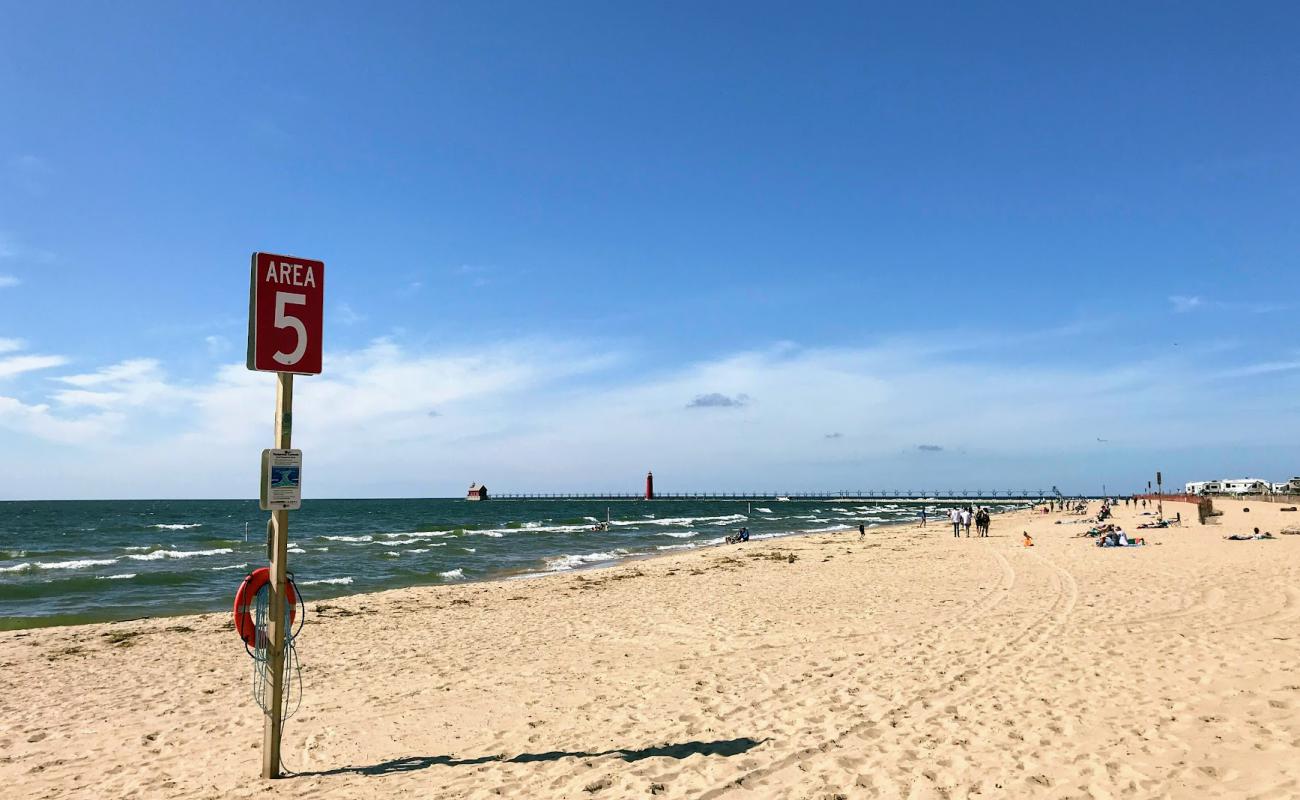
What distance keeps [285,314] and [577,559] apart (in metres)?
26.6

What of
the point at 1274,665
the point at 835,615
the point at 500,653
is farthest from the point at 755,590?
the point at 1274,665

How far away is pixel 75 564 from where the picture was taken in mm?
30297

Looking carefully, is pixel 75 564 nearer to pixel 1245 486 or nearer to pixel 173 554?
pixel 173 554

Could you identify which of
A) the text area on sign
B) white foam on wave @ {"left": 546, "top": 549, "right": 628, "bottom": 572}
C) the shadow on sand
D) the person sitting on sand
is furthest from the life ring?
the person sitting on sand

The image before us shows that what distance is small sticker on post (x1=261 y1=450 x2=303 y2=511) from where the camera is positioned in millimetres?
4906

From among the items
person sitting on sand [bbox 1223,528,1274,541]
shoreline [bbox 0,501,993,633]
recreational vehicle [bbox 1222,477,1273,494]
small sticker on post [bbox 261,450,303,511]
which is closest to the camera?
small sticker on post [bbox 261,450,303,511]

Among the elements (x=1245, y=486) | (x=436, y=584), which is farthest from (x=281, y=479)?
(x=1245, y=486)

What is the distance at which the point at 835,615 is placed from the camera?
12305mm

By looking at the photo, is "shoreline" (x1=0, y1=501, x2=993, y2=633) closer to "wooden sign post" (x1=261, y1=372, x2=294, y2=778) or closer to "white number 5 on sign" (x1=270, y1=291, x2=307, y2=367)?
"wooden sign post" (x1=261, y1=372, x2=294, y2=778)

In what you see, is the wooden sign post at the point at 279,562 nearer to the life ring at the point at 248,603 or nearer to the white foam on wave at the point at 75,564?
the life ring at the point at 248,603

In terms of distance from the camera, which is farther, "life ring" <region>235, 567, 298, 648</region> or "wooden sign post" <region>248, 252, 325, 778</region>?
"life ring" <region>235, 567, 298, 648</region>

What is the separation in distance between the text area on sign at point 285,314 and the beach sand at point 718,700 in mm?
3022

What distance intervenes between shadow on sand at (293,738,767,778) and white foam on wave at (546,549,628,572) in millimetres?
20769

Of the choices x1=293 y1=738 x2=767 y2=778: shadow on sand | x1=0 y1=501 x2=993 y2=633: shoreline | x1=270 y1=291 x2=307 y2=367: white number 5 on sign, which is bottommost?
x1=0 y1=501 x2=993 y2=633: shoreline
